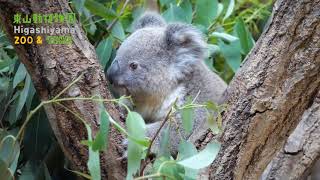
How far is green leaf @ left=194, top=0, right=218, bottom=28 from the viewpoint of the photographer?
11.2 ft

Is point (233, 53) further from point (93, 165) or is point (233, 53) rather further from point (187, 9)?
point (93, 165)

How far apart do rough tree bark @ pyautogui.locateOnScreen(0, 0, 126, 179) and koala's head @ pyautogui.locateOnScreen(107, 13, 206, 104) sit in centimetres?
86

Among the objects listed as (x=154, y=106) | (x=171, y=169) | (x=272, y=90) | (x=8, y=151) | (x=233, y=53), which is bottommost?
(x=154, y=106)

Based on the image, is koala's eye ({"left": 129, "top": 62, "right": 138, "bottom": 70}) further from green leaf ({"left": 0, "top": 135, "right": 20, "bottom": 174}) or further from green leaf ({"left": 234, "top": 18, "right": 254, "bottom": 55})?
green leaf ({"left": 0, "top": 135, "right": 20, "bottom": 174})

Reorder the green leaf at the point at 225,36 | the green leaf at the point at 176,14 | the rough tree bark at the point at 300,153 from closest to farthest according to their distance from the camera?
the rough tree bark at the point at 300,153, the green leaf at the point at 225,36, the green leaf at the point at 176,14

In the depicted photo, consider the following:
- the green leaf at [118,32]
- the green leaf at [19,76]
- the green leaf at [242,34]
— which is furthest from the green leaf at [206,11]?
the green leaf at [19,76]

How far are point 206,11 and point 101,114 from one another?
68.2 inches

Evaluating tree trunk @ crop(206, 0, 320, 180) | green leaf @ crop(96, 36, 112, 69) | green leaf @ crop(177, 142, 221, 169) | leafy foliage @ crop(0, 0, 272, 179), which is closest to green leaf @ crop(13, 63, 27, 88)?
Answer: leafy foliage @ crop(0, 0, 272, 179)

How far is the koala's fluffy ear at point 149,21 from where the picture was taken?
3506 mm

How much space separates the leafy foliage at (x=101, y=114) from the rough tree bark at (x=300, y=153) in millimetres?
387

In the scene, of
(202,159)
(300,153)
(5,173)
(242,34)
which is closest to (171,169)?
(202,159)

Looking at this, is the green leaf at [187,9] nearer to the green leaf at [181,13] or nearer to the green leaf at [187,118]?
the green leaf at [181,13]

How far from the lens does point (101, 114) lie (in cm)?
188

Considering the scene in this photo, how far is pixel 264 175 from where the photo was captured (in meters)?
2.59
